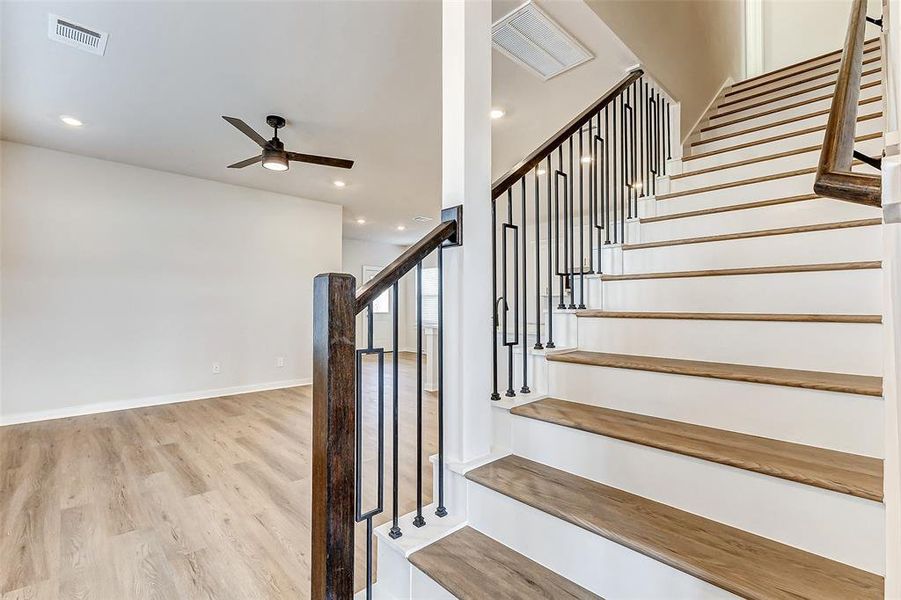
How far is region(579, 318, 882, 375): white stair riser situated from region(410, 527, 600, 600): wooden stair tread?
1008 millimetres

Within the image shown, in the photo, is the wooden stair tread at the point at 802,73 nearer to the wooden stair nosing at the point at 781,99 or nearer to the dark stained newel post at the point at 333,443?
the wooden stair nosing at the point at 781,99

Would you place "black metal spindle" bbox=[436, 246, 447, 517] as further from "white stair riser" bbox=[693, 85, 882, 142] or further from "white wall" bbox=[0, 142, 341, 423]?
"white wall" bbox=[0, 142, 341, 423]

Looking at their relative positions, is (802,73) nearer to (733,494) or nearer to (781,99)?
(781,99)

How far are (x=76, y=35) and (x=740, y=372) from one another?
3.73 m

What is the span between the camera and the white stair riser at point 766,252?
5.33 ft

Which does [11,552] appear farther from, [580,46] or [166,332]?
[580,46]

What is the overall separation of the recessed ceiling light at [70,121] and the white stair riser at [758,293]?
14.4 feet

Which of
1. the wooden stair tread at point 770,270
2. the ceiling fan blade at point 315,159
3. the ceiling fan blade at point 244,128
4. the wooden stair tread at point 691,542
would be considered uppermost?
the ceiling fan blade at point 244,128

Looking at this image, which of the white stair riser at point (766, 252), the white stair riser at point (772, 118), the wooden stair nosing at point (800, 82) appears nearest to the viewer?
the white stair riser at point (766, 252)

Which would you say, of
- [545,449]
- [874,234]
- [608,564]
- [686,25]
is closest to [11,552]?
[545,449]

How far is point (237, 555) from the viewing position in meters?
1.87

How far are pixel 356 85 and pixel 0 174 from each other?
3.72m

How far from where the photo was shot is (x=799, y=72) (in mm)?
3695

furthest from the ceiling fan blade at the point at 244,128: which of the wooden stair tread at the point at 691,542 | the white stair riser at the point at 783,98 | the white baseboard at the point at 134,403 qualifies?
the white stair riser at the point at 783,98
